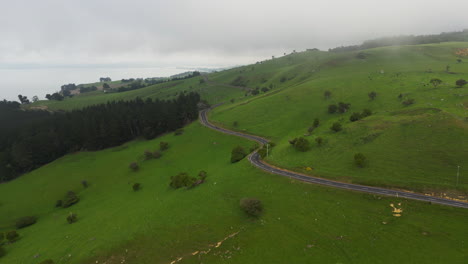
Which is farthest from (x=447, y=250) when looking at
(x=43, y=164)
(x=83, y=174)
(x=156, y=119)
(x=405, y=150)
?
(x=43, y=164)

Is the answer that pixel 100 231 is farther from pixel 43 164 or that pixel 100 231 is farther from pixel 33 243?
pixel 43 164

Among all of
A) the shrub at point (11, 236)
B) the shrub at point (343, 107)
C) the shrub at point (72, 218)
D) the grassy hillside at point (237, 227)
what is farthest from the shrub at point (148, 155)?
the shrub at point (343, 107)

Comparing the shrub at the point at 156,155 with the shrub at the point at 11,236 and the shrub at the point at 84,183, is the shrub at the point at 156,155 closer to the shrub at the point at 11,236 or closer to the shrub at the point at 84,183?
the shrub at the point at 84,183

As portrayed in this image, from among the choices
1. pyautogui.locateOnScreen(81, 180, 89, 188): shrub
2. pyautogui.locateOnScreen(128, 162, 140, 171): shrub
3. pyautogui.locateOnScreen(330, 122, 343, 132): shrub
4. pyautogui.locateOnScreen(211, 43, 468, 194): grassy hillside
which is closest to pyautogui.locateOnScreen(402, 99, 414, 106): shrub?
pyautogui.locateOnScreen(211, 43, 468, 194): grassy hillside

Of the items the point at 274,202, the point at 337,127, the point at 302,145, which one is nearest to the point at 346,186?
the point at 274,202

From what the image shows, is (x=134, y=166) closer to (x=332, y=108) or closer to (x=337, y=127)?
(x=337, y=127)

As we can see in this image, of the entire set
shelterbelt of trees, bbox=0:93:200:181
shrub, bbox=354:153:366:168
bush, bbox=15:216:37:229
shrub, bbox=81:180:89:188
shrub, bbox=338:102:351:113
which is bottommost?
bush, bbox=15:216:37:229

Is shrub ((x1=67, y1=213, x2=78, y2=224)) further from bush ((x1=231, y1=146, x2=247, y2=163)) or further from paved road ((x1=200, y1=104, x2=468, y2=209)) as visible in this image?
paved road ((x1=200, y1=104, x2=468, y2=209))
